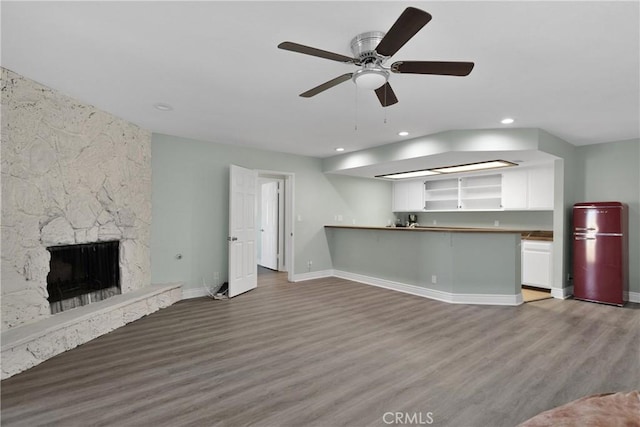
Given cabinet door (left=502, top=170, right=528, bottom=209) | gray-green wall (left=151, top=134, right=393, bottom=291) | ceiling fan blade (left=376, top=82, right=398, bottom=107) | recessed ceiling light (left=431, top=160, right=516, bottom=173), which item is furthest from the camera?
cabinet door (left=502, top=170, right=528, bottom=209)

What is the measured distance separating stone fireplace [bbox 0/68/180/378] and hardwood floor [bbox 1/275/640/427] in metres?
0.26

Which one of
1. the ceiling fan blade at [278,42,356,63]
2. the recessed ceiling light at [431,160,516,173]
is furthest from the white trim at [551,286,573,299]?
the ceiling fan blade at [278,42,356,63]

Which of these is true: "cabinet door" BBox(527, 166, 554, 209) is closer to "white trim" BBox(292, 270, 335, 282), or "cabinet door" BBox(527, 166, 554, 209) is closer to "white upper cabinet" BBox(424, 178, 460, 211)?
"white upper cabinet" BBox(424, 178, 460, 211)

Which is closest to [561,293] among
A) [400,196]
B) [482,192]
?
[482,192]

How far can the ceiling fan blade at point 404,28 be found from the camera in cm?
148

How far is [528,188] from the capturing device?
579 cm

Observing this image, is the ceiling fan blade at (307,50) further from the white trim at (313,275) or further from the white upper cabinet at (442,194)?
the white upper cabinet at (442,194)

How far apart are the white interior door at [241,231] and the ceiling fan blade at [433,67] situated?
3.57 m

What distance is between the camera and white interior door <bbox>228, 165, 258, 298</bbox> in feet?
16.5

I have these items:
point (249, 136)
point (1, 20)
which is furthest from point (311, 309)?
point (1, 20)

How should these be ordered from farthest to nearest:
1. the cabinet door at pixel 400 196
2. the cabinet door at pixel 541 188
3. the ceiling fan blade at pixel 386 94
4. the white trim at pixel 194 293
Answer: the cabinet door at pixel 400 196, the cabinet door at pixel 541 188, the white trim at pixel 194 293, the ceiling fan blade at pixel 386 94

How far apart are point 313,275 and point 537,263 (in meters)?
4.07

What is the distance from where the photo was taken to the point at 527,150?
171 inches

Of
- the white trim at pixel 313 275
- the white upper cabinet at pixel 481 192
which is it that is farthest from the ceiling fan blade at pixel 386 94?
the white upper cabinet at pixel 481 192
